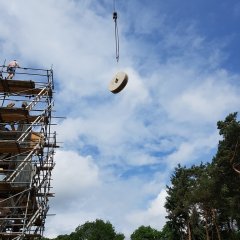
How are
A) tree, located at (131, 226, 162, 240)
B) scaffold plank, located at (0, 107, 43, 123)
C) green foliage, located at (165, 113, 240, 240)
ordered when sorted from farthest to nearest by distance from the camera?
tree, located at (131, 226, 162, 240) → green foliage, located at (165, 113, 240, 240) → scaffold plank, located at (0, 107, 43, 123)

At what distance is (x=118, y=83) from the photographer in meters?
12.1

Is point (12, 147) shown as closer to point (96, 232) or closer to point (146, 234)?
point (96, 232)

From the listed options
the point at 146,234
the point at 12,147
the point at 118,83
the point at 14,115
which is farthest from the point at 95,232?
the point at 118,83

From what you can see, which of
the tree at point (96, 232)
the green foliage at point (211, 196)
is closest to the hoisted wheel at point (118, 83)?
the green foliage at point (211, 196)

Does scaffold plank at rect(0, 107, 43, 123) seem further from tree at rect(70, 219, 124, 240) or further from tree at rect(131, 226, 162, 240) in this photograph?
tree at rect(131, 226, 162, 240)

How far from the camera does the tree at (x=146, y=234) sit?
96.0 m

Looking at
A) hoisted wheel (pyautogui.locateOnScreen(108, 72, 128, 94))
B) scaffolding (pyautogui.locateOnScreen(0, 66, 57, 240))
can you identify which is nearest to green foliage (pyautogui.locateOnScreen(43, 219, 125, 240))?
scaffolding (pyautogui.locateOnScreen(0, 66, 57, 240))

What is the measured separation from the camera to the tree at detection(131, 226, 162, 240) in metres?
96.0

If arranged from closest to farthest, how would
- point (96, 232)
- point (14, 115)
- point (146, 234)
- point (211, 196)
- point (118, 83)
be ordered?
point (118, 83)
point (14, 115)
point (211, 196)
point (96, 232)
point (146, 234)

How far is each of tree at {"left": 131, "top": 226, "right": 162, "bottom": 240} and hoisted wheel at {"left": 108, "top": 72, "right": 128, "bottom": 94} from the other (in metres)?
88.7

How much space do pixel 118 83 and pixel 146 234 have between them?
89.3 m

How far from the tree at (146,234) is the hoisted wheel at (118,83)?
88657 millimetres

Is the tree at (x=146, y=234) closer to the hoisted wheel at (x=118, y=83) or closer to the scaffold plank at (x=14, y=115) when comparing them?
the scaffold plank at (x=14, y=115)

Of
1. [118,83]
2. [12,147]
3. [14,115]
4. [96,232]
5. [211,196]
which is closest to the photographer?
[118,83]
